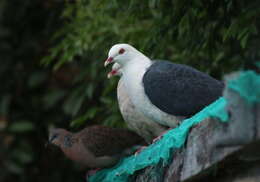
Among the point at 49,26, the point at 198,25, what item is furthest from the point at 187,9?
the point at 49,26

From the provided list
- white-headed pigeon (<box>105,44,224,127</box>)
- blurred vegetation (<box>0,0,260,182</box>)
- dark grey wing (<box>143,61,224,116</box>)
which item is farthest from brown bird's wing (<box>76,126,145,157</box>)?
blurred vegetation (<box>0,0,260,182</box>)

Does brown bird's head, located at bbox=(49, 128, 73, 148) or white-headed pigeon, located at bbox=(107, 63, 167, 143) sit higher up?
white-headed pigeon, located at bbox=(107, 63, 167, 143)

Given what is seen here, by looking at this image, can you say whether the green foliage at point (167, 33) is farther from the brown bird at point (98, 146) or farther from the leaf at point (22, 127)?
the leaf at point (22, 127)

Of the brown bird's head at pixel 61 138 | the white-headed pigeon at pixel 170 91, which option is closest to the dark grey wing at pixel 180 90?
the white-headed pigeon at pixel 170 91

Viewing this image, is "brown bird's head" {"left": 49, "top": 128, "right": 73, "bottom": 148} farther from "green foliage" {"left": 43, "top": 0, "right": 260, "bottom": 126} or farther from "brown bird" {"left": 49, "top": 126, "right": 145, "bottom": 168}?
"green foliage" {"left": 43, "top": 0, "right": 260, "bottom": 126}

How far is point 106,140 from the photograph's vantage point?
4875 millimetres

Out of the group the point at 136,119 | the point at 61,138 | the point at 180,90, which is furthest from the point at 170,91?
the point at 61,138

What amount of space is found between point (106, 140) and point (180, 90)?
715 mm

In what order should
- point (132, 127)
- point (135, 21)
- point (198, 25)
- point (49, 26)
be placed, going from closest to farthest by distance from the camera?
1. point (132, 127)
2. point (198, 25)
3. point (135, 21)
4. point (49, 26)

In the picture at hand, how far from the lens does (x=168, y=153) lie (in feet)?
13.2

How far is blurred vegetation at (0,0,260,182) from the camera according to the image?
5.26 metres

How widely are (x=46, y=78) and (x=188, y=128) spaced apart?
16.9 feet

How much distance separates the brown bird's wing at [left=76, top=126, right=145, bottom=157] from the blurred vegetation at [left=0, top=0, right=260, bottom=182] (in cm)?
94

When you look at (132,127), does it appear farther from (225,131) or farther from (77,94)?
(77,94)
